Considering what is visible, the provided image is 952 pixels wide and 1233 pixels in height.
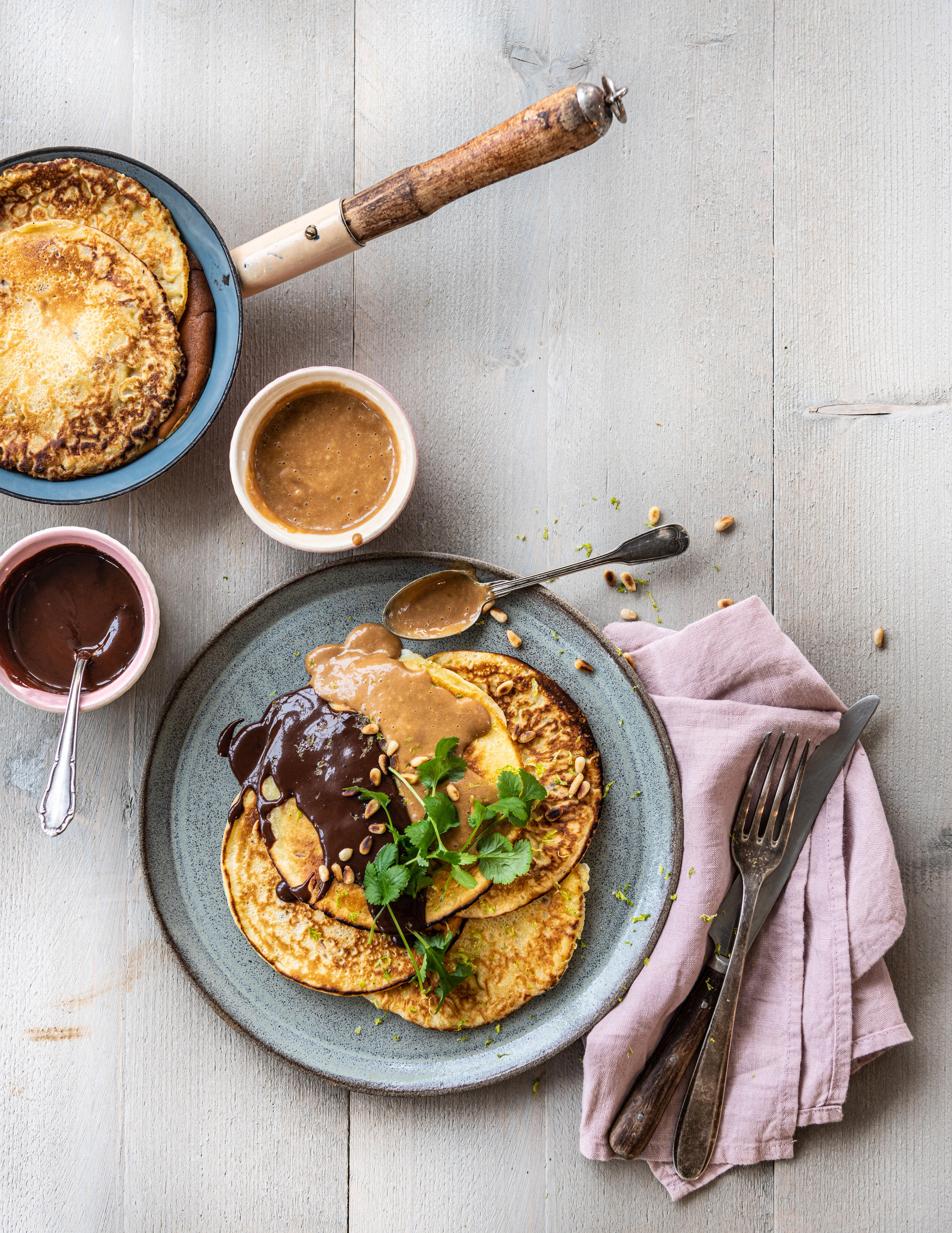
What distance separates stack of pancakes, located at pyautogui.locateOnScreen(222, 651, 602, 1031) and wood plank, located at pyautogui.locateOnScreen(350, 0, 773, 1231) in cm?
33

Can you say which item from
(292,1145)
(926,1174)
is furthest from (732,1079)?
(292,1145)

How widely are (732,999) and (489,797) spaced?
77 centimetres

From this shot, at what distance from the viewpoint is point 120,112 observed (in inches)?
83.9

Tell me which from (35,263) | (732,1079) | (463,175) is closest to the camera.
Answer: (463,175)

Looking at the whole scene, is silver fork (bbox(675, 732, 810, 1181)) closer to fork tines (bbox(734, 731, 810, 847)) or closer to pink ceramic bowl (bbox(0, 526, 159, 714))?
fork tines (bbox(734, 731, 810, 847))

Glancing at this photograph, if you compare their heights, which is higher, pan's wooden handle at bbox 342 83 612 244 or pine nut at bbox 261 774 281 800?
pan's wooden handle at bbox 342 83 612 244

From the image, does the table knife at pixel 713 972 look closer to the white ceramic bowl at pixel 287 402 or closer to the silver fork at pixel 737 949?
the silver fork at pixel 737 949

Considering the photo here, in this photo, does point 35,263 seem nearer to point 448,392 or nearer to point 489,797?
point 448,392

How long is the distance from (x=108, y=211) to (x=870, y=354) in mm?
1927

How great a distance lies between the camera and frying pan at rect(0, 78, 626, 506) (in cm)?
175

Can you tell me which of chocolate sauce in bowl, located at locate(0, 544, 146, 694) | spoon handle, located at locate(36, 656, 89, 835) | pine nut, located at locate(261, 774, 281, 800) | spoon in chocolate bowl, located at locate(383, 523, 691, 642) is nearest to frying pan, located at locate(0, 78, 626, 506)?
chocolate sauce in bowl, located at locate(0, 544, 146, 694)

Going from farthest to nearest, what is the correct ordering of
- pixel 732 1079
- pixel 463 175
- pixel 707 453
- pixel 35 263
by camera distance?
pixel 707 453 < pixel 732 1079 < pixel 35 263 < pixel 463 175

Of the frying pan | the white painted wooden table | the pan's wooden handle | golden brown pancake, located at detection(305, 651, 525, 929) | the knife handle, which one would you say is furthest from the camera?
the white painted wooden table

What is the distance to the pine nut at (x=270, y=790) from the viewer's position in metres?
1.91
